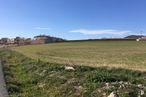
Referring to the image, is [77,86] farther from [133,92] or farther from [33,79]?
[33,79]

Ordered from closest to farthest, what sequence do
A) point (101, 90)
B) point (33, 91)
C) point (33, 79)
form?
point (101, 90)
point (33, 91)
point (33, 79)

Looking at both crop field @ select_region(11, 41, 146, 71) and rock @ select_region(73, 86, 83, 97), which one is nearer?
rock @ select_region(73, 86, 83, 97)

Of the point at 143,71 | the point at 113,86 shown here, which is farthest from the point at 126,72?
the point at 113,86

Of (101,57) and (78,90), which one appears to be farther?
(101,57)

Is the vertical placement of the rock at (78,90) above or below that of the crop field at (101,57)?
above

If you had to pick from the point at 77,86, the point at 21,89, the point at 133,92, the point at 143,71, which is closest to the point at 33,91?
the point at 21,89

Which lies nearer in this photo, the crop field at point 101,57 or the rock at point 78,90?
the rock at point 78,90

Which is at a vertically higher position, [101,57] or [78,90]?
[78,90]

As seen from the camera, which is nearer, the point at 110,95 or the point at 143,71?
the point at 110,95

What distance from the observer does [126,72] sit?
62.4 ft

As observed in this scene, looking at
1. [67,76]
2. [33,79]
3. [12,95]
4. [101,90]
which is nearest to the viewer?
[101,90]

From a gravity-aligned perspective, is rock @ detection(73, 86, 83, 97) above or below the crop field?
above

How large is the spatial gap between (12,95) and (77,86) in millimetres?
2564

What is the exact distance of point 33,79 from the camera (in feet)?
62.2
